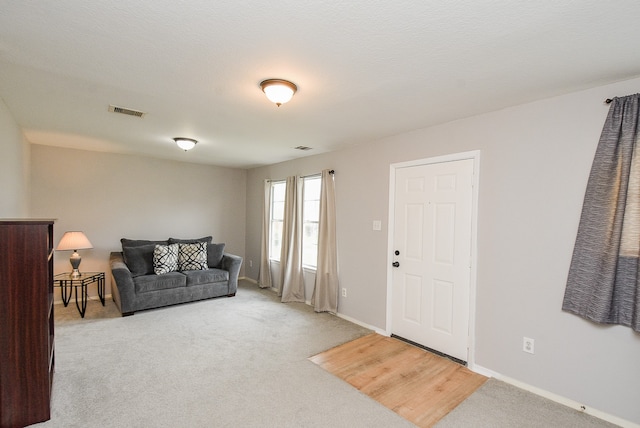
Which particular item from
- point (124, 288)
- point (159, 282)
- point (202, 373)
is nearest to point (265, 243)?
point (159, 282)

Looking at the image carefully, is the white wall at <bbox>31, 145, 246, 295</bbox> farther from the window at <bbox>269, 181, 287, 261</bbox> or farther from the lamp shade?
the window at <bbox>269, 181, 287, 261</bbox>

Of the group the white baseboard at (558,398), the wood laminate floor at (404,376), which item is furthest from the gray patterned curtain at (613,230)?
the wood laminate floor at (404,376)

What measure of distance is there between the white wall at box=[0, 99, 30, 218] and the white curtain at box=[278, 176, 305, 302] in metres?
3.30

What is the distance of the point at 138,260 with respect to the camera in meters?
4.48

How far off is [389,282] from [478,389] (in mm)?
1366

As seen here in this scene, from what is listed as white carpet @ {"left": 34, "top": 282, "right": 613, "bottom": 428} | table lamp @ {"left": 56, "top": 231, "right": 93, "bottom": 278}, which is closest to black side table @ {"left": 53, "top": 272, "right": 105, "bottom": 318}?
table lamp @ {"left": 56, "top": 231, "right": 93, "bottom": 278}

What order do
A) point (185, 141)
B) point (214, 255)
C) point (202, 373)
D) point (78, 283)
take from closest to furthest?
point (202, 373) → point (185, 141) → point (78, 283) → point (214, 255)

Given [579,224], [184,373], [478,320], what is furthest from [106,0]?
[478,320]

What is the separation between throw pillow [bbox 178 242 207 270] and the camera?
193 inches

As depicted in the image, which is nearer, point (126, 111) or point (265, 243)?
point (126, 111)

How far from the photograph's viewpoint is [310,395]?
238 cm

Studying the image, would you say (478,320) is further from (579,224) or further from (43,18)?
(43,18)

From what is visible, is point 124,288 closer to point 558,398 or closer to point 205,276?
point 205,276

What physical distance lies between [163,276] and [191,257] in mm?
599
